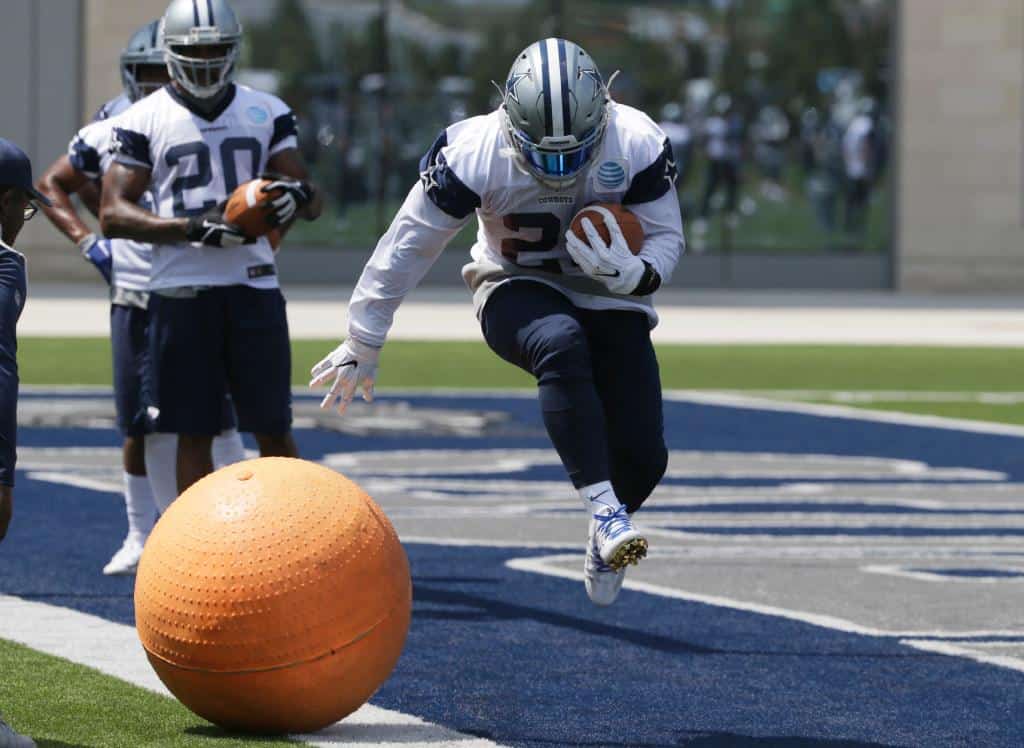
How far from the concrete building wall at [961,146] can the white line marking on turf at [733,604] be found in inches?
748

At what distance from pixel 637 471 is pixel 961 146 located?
21.5 metres

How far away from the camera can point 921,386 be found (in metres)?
17.2

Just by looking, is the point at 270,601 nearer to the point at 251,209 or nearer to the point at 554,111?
the point at 554,111

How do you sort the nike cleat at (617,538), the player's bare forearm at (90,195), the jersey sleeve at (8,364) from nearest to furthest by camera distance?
the jersey sleeve at (8,364), the nike cleat at (617,538), the player's bare forearm at (90,195)

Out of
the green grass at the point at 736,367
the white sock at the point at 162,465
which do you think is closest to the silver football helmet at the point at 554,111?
the white sock at the point at 162,465

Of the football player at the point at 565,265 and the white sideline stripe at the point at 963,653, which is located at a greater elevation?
the football player at the point at 565,265

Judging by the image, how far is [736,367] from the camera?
18516 millimetres

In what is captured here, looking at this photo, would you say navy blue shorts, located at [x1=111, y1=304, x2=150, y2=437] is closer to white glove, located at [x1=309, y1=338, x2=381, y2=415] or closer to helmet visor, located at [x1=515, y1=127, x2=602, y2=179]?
white glove, located at [x1=309, y1=338, x2=381, y2=415]

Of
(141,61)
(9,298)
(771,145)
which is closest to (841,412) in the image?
(141,61)

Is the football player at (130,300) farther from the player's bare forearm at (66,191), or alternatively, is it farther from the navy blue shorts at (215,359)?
the navy blue shorts at (215,359)

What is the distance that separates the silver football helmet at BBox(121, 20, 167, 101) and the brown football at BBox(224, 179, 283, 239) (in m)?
1.13

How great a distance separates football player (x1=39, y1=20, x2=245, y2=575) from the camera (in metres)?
8.53

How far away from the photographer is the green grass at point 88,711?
5.89 m

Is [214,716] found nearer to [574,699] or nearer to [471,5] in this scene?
[574,699]
